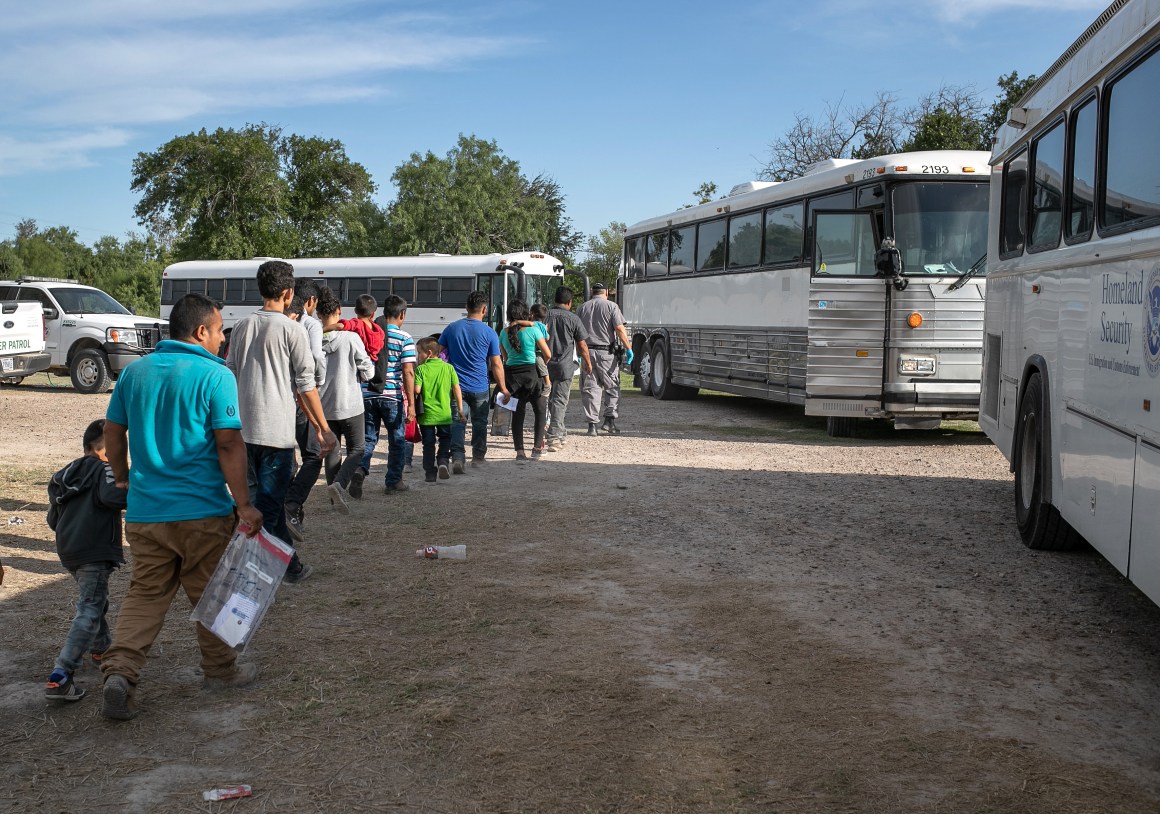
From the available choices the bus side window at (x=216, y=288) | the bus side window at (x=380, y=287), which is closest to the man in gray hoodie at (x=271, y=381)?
the bus side window at (x=380, y=287)

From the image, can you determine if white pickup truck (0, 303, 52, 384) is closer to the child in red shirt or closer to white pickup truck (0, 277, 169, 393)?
white pickup truck (0, 277, 169, 393)

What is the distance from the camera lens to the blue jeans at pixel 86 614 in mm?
4855

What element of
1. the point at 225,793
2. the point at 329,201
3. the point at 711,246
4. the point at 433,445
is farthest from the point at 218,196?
the point at 225,793

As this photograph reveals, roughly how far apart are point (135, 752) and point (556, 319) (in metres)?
9.53

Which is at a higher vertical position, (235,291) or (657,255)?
(657,255)

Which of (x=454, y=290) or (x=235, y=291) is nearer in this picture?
(x=454, y=290)

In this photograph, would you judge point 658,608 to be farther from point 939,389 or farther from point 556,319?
point 939,389

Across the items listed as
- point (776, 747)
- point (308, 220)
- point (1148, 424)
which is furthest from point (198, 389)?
point (308, 220)

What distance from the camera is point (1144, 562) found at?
4.86 metres

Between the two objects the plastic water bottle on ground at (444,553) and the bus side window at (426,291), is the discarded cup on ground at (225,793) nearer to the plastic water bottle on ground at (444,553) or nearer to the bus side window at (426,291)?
the plastic water bottle on ground at (444,553)

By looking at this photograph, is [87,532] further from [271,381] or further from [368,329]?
[368,329]

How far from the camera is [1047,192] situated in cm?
786

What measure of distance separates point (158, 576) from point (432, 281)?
2461cm

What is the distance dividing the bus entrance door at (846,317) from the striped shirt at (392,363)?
603 centimetres
